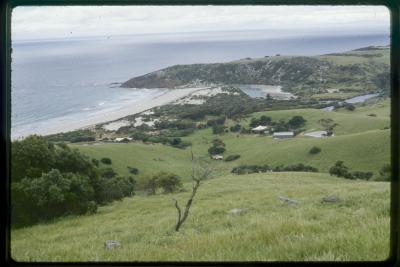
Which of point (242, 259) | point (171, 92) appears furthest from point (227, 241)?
point (171, 92)

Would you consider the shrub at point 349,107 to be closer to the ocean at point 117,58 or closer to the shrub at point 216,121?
the ocean at point 117,58

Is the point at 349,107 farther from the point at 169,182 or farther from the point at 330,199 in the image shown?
the point at 169,182

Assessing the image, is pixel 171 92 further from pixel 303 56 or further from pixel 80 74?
pixel 303 56

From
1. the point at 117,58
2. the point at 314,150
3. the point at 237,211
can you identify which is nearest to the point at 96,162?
the point at 117,58

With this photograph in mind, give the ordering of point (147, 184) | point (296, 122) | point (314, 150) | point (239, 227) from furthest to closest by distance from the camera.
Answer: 1. point (314, 150)
2. point (147, 184)
3. point (296, 122)
4. point (239, 227)

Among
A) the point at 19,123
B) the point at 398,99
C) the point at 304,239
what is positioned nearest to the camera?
the point at 398,99

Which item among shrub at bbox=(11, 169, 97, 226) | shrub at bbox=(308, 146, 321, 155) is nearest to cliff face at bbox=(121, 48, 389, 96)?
shrub at bbox=(308, 146, 321, 155)
